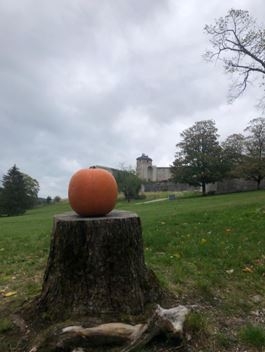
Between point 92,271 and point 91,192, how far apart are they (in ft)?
3.35

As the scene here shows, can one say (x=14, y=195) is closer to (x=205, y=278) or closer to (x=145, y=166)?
(x=145, y=166)

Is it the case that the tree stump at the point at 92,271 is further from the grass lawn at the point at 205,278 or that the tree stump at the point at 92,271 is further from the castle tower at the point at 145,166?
the castle tower at the point at 145,166

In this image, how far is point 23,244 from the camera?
32.2ft

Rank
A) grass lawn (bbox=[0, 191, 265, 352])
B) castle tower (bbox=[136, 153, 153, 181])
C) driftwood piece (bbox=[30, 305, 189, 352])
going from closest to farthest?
driftwood piece (bbox=[30, 305, 189, 352])
grass lawn (bbox=[0, 191, 265, 352])
castle tower (bbox=[136, 153, 153, 181])

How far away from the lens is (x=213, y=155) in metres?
57.9

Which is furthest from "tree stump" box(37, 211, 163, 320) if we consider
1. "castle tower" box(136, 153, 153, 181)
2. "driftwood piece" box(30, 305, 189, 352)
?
"castle tower" box(136, 153, 153, 181)

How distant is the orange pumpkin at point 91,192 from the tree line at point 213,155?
163 feet

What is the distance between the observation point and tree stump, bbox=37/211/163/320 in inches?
162

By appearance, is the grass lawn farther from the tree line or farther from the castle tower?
the castle tower

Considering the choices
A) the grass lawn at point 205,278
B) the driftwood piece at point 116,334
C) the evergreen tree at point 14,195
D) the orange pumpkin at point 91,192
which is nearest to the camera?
the driftwood piece at point 116,334

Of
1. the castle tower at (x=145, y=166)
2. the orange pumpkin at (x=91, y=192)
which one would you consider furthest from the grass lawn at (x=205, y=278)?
the castle tower at (x=145, y=166)

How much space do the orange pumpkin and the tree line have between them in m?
49.7

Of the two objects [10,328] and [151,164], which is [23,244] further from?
[151,164]

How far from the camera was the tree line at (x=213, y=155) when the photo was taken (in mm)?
55125
